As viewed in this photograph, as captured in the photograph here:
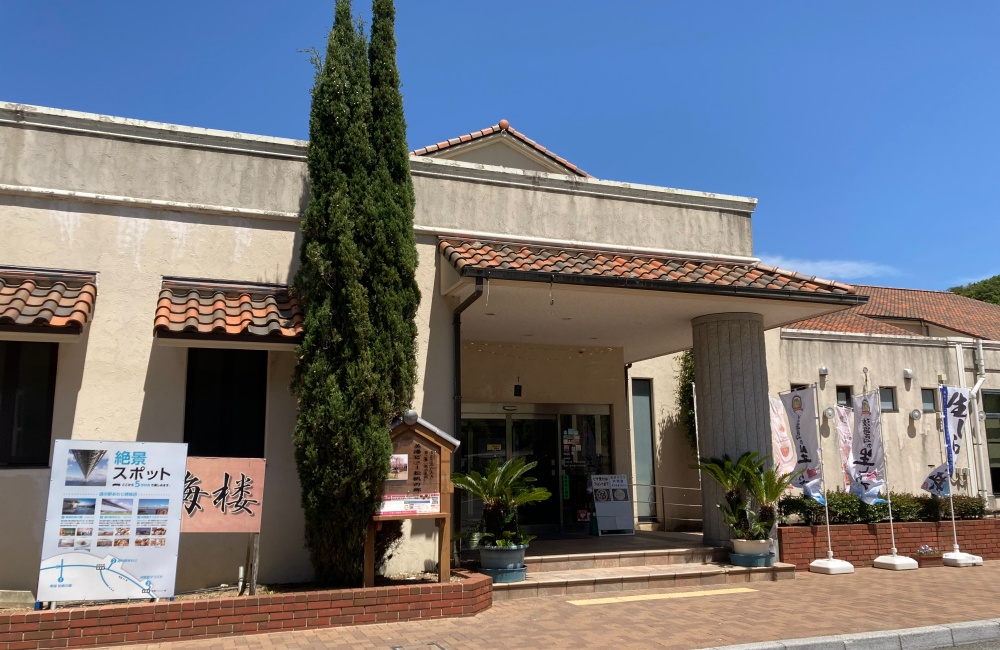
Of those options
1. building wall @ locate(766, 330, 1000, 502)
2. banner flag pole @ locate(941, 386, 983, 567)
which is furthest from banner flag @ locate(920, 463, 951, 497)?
building wall @ locate(766, 330, 1000, 502)


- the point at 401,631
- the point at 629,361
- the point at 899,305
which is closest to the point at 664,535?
the point at 629,361

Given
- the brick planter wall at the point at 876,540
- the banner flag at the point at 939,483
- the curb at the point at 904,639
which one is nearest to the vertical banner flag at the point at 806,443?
the brick planter wall at the point at 876,540

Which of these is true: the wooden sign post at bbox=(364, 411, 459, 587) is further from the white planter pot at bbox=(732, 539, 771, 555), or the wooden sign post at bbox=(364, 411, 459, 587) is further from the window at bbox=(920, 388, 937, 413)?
the window at bbox=(920, 388, 937, 413)

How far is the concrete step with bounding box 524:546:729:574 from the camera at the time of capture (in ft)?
35.4

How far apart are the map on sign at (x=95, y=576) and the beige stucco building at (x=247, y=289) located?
5.32ft

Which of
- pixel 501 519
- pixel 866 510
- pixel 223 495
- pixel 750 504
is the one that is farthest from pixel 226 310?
pixel 866 510

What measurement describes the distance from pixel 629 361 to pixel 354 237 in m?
8.34

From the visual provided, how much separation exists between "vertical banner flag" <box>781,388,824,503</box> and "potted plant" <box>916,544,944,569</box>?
Answer: 2399 millimetres

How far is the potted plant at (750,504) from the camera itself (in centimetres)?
1114

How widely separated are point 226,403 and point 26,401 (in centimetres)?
221

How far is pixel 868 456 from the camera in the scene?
12.7m

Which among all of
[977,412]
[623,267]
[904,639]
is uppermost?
[623,267]

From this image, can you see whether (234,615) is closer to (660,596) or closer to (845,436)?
(660,596)

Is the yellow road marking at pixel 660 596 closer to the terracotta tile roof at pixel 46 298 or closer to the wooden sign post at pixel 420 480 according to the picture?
→ the wooden sign post at pixel 420 480
